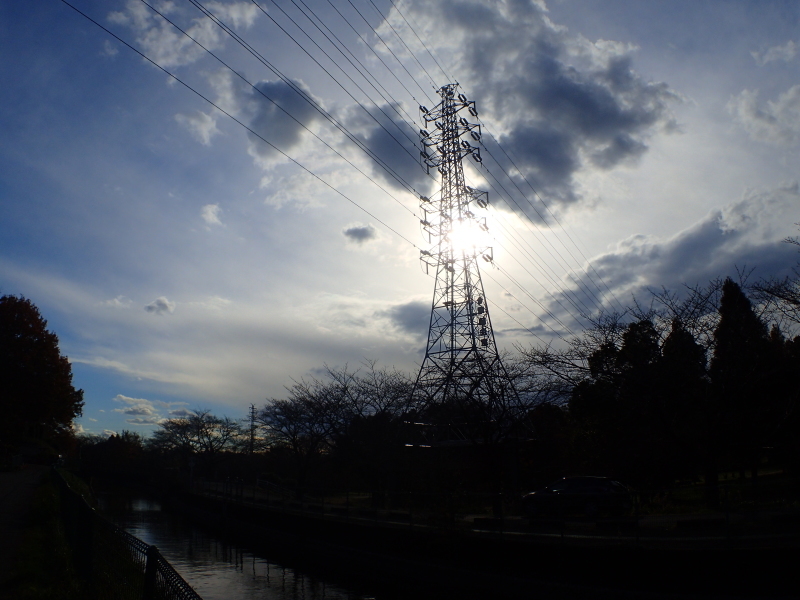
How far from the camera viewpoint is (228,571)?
69.5 feet

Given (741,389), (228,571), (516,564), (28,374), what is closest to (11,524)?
(228,571)

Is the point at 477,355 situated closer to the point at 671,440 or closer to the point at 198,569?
the point at 671,440

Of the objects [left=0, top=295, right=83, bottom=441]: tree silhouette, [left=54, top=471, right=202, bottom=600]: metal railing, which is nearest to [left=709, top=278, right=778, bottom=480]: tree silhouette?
[left=54, top=471, right=202, bottom=600]: metal railing

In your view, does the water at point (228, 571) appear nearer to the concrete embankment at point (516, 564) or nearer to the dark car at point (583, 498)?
the concrete embankment at point (516, 564)

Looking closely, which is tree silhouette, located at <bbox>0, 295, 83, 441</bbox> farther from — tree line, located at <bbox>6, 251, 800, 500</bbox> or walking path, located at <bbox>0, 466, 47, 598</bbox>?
walking path, located at <bbox>0, 466, 47, 598</bbox>

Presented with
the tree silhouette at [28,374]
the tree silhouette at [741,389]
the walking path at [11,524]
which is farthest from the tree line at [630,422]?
the tree silhouette at [28,374]

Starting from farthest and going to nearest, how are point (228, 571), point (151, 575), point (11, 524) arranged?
point (228, 571) < point (11, 524) < point (151, 575)

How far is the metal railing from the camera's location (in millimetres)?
5430

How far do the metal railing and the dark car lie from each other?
42.6 ft

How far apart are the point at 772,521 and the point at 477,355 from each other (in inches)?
645

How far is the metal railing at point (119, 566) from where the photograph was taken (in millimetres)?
5430

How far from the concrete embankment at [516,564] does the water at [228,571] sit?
1324 mm

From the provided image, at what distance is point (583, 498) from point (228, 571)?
1381 cm

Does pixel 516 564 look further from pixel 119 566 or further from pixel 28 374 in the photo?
pixel 28 374
